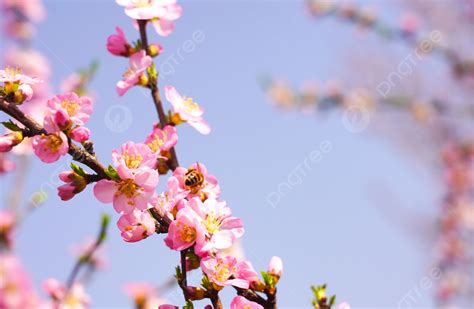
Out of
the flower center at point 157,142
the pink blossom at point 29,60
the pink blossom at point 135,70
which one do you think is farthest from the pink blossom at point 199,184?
the pink blossom at point 29,60

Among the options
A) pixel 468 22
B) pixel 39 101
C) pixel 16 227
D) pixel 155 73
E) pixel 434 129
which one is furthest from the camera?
pixel 434 129

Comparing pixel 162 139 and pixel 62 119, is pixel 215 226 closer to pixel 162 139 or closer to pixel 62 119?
pixel 162 139

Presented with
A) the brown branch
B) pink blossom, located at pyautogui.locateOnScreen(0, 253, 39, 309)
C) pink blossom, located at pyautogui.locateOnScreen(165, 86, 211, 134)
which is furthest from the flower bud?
pink blossom, located at pyautogui.locateOnScreen(0, 253, 39, 309)

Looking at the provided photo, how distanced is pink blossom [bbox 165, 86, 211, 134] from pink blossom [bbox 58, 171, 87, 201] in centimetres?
42

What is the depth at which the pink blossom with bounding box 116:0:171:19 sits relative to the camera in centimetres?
151

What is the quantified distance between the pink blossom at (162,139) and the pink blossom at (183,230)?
26 cm

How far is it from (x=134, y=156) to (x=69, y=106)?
8.0 inches

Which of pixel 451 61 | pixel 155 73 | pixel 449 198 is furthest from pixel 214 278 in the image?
pixel 449 198

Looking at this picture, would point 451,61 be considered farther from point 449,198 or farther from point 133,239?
point 133,239

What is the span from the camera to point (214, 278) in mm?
1146

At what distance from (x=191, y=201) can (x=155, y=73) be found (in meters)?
0.52

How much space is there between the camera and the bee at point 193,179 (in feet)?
4.17

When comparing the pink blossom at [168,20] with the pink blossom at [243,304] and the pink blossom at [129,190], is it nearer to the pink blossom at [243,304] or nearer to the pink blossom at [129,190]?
the pink blossom at [129,190]

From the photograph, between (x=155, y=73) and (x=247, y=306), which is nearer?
(x=247, y=306)
